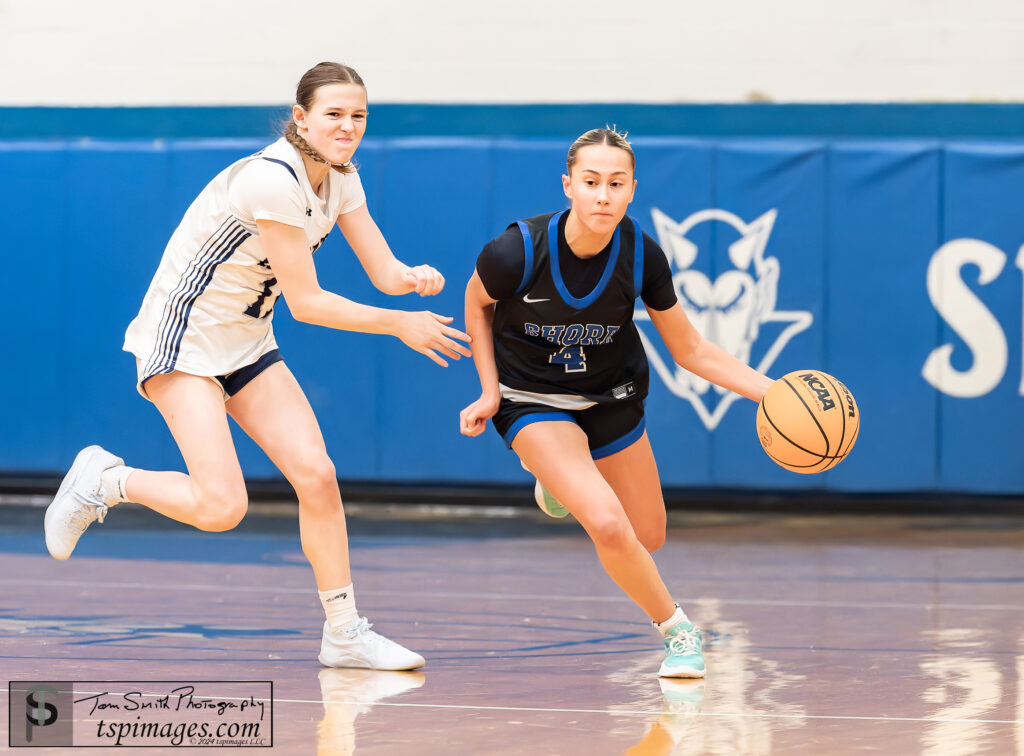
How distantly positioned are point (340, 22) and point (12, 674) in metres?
5.79

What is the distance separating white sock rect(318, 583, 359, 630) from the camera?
4.25 meters

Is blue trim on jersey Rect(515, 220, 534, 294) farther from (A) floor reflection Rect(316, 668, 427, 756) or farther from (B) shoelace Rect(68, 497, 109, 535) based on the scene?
(B) shoelace Rect(68, 497, 109, 535)

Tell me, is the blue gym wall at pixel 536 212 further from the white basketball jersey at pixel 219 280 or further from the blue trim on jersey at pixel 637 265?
the white basketball jersey at pixel 219 280

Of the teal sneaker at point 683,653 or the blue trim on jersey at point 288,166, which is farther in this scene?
the teal sneaker at point 683,653

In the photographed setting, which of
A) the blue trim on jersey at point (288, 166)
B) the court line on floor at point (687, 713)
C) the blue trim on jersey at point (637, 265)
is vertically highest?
the blue trim on jersey at point (288, 166)

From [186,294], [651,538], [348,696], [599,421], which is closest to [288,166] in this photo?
[186,294]

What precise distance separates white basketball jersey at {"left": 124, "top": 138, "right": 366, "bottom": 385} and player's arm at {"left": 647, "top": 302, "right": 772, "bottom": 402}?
3.70 ft

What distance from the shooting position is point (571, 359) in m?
4.32

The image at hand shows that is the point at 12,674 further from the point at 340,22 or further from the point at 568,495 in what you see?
the point at 340,22

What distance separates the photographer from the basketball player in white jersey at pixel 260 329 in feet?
13.0

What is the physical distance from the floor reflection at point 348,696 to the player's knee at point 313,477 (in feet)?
1.88

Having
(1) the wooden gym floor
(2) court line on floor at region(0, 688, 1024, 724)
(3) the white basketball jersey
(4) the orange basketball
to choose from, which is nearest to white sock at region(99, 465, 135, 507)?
(3) the white basketball jersey

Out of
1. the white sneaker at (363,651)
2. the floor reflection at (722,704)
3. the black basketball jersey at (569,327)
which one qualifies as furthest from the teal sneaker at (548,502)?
the white sneaker at (363,651)

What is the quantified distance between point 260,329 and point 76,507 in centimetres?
Answer: 84
